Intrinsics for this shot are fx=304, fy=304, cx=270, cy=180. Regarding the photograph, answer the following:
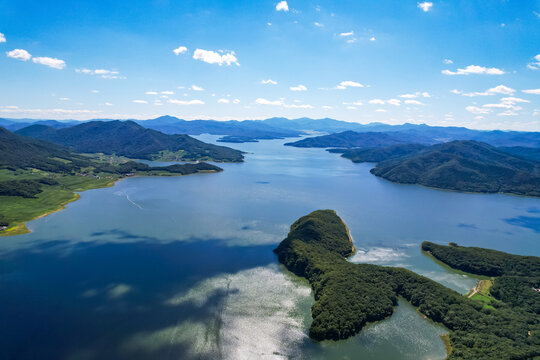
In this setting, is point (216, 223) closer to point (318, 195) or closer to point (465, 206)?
point (318, 195)


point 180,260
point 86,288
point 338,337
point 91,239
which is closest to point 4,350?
point 86,288

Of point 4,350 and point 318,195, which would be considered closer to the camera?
point 4,350

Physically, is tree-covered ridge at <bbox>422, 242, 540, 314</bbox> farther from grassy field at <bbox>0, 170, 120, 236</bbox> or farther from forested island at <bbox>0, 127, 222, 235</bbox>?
forested island at <bbox>0, 127, 222, 235</bbox>

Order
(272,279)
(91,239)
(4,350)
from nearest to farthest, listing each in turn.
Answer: (4,350) < (272,279) < (91,239)

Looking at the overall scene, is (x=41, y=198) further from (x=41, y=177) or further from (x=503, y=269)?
(x=503, y=269)

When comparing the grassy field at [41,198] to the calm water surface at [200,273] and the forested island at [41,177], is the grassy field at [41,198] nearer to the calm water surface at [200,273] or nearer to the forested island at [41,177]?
the forested island at [41,177]

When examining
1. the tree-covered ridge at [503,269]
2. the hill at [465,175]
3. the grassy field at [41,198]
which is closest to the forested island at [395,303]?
the tree-covered ridge at [503,269]

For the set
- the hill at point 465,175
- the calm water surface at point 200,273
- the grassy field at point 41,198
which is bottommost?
the calm water surface at point 200,273
